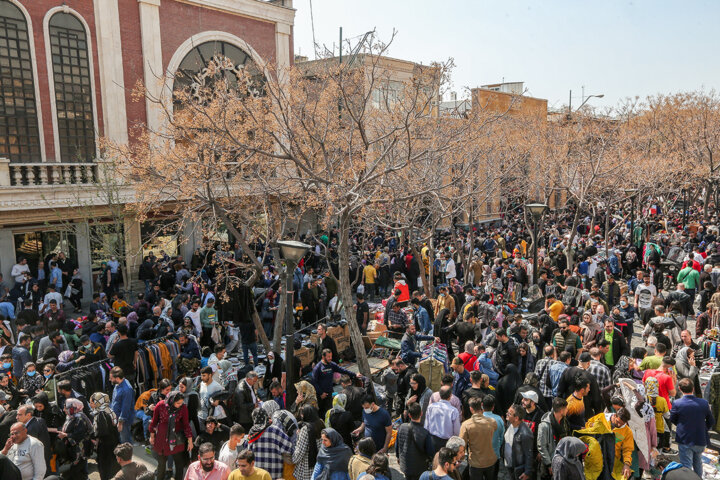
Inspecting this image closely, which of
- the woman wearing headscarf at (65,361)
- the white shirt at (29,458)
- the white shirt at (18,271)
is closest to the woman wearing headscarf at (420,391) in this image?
the white shirt at (29,458)

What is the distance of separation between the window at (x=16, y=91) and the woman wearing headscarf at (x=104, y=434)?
14270 millimetres

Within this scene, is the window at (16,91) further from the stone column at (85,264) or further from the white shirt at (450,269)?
the white shirt at (450,269)

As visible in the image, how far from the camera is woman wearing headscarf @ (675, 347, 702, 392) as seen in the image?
8508 millimetres

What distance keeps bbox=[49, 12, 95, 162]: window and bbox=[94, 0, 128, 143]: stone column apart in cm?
47

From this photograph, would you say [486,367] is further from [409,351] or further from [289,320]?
[289,320]

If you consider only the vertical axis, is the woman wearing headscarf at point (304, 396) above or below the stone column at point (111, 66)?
below

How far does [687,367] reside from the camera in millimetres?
8633

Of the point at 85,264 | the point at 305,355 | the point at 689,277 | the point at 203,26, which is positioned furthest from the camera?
the point at 203,26

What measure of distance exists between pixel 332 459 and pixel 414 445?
109 cm

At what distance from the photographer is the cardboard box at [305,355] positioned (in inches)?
469

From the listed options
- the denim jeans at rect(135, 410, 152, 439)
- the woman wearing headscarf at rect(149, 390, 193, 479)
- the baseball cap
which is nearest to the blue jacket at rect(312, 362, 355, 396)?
the woman wearing headscarf at rect(149, 390, 193, 479)

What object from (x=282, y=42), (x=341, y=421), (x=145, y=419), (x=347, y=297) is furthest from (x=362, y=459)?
(x=282, y=42)

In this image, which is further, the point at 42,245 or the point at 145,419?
the point at 42,245

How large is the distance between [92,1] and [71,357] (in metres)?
15.5
